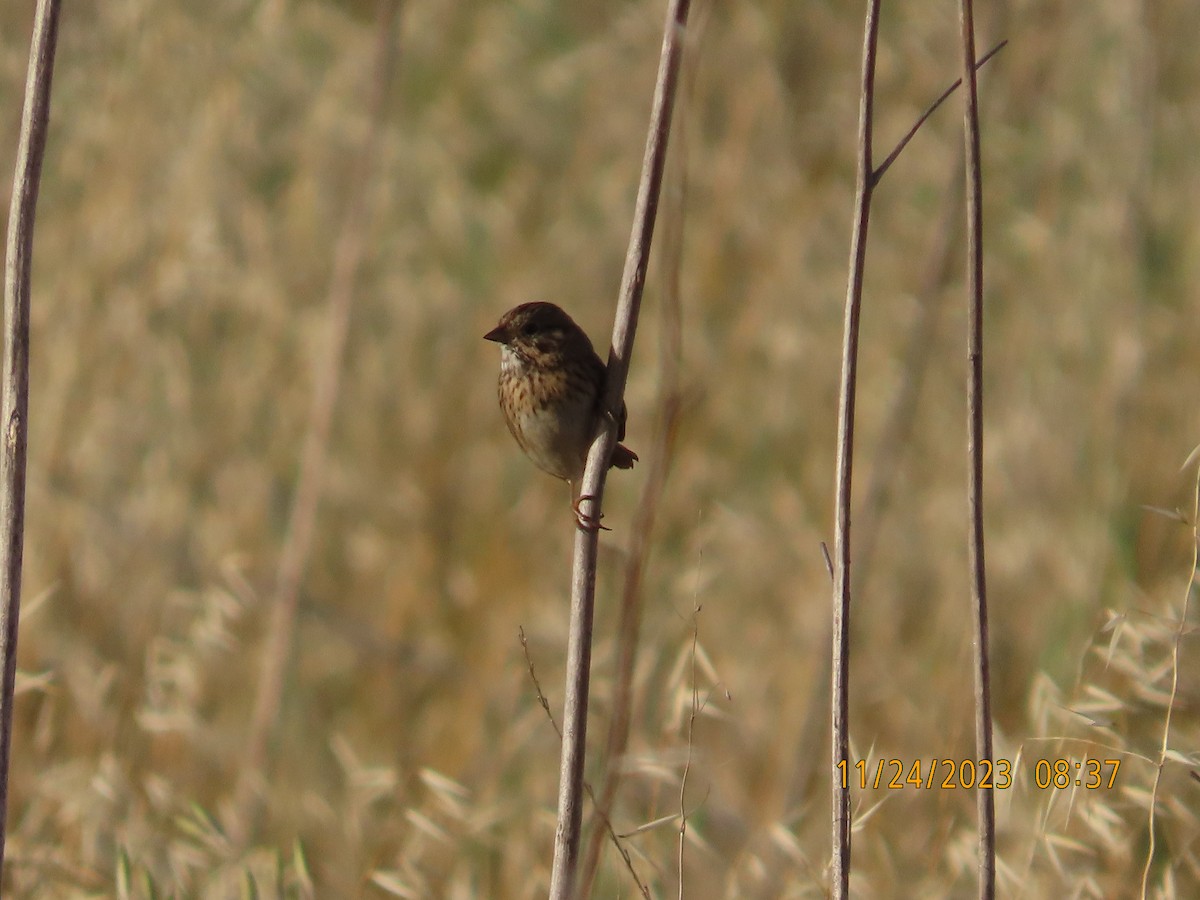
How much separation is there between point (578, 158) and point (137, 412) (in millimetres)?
1741

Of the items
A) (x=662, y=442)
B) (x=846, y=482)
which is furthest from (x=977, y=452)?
(x=662, y=442)

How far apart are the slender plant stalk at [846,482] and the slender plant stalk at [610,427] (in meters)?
0.18

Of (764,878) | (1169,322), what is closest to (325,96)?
(1169,322)

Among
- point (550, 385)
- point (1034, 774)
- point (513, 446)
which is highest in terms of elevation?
point (550, 385)

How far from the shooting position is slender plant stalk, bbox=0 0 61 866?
116cm

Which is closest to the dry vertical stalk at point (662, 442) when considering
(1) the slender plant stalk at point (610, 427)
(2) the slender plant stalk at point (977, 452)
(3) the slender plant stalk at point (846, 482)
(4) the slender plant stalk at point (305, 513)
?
(1) the slender plant stalk at point (610, 427)

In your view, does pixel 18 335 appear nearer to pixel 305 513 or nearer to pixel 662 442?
pixel 662 442

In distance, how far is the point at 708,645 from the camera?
3.61 metres

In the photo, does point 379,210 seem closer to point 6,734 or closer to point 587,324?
point 587,324

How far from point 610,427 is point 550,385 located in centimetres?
57

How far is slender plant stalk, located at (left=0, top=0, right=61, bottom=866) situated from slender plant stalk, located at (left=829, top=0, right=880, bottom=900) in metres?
0.72

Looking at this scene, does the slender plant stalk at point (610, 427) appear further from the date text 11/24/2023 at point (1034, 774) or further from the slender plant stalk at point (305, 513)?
the slender plant stalk at point (305, 513)

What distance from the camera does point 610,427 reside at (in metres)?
1.34

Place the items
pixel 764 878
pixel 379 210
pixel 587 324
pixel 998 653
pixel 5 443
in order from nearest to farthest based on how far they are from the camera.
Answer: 1. pixel 5 443
2. pixel 764 878
3. pixel 998 653
4. pixel 587 324
5. pixel 379 210
